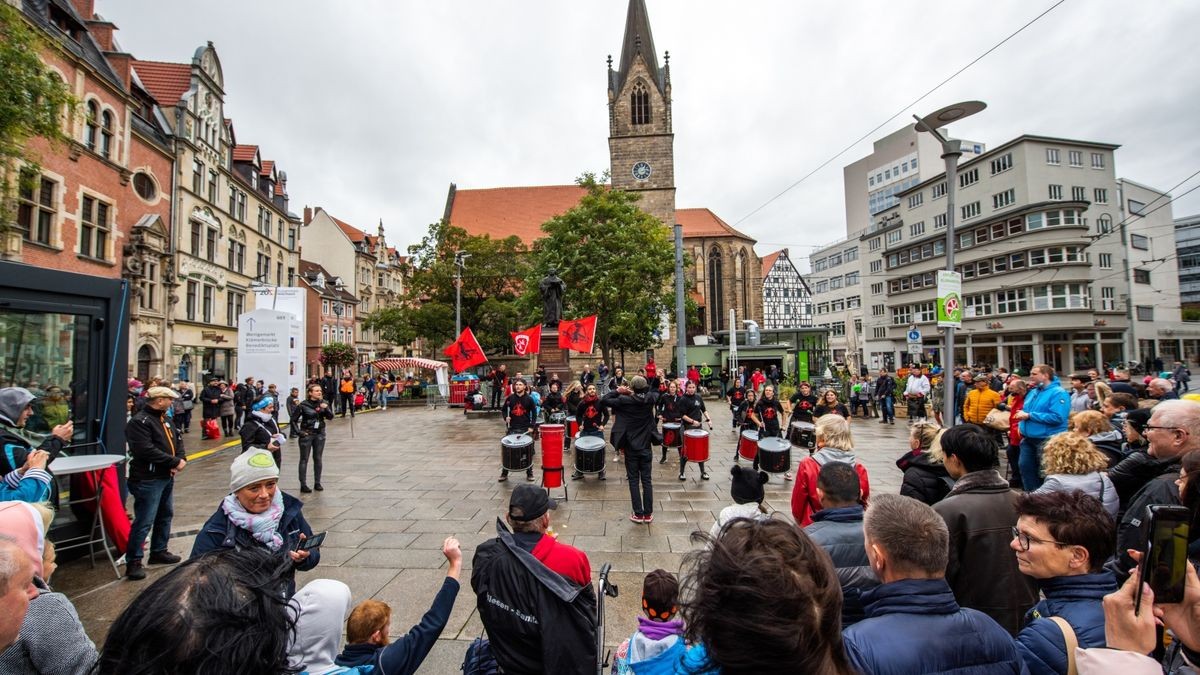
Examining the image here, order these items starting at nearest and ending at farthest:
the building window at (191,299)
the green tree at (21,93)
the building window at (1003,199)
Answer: the green tree at (21,93) < the building window at (191,299) < the building window at (1003,199)

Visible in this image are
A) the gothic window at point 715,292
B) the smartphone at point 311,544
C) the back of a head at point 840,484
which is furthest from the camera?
the gothic window at point 715,292

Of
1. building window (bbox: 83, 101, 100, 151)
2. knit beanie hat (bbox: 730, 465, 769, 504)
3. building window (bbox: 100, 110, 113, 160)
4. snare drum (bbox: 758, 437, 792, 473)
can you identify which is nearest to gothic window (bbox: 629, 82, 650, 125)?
building window (bbox: 100, 110, 113, 160)

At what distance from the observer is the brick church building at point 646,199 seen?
1556 inches

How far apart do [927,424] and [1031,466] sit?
12.1 feet

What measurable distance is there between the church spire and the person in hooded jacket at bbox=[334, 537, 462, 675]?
42594 mm

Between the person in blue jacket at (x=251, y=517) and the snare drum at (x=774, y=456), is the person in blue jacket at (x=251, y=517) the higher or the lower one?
the higher one

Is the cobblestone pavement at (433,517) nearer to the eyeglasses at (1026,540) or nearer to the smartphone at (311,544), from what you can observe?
the smartphone at (311,544)

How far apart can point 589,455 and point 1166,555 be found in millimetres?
6199

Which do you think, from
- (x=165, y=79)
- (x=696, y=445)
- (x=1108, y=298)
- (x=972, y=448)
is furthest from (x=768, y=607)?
(x=1108, y=298)

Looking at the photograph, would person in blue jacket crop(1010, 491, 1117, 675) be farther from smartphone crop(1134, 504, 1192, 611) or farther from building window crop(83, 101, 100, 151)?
building window crop(83, 101, 100, 151)

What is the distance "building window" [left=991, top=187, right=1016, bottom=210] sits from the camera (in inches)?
1476

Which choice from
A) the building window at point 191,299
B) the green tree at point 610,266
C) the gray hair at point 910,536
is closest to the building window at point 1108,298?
the green tree at point 610,266

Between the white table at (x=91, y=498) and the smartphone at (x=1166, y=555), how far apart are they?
5.96 meters

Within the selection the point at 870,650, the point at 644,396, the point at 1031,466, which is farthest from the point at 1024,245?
the point at 870,650
